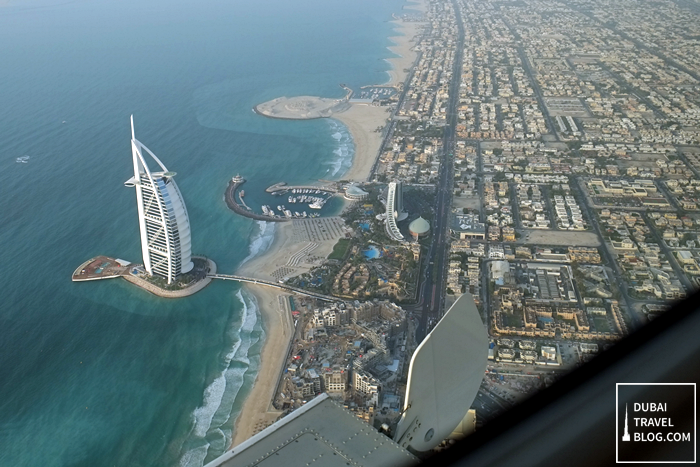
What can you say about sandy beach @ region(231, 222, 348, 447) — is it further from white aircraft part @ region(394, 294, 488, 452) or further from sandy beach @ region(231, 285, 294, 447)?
white aircraft part @ region(394, 294, 488, 452)

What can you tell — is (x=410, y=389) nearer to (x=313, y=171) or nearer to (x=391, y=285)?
(x=391, y=285)

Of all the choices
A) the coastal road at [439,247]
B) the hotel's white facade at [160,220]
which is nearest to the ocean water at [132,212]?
the hotel's white facade at [160,220]

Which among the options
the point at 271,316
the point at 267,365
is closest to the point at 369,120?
the point at 271,316

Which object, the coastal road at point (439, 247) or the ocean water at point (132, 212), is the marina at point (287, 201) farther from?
the coastal road at point (439, 247)

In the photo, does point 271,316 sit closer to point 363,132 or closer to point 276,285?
point 276,285

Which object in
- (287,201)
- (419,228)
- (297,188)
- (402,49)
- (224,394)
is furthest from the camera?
(402,49)

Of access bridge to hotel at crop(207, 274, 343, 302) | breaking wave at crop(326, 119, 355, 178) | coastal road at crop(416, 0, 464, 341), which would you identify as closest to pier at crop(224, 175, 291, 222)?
breaking wave at crop(326, 119, 355, 178)
